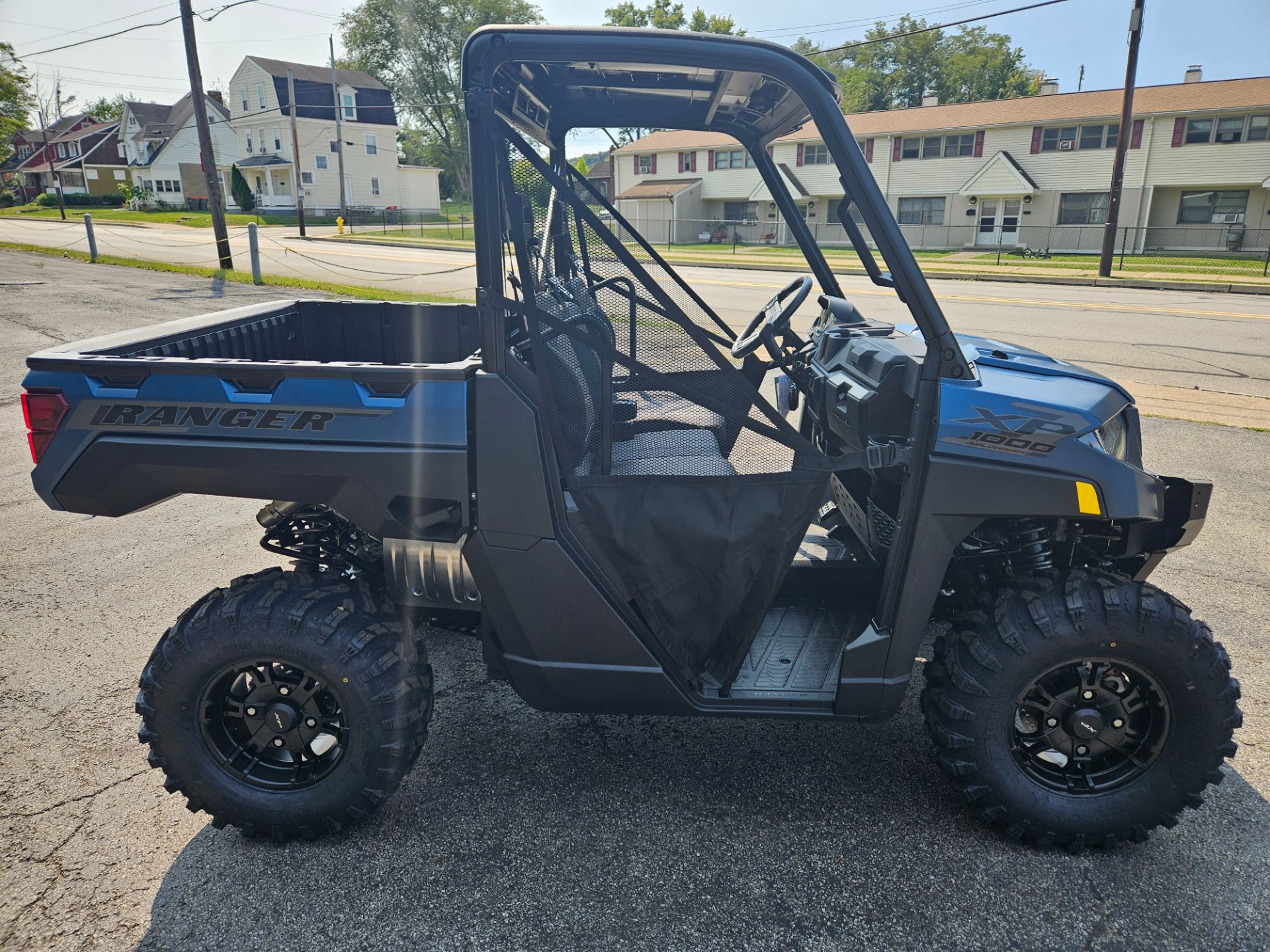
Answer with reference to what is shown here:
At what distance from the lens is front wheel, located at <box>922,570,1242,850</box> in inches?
101

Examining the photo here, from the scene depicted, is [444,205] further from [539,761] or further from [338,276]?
[539,761]

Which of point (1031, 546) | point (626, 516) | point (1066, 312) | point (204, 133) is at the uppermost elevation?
point (204, 133)

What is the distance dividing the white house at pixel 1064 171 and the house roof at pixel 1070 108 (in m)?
0.07

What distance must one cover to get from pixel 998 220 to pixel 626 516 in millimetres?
40838

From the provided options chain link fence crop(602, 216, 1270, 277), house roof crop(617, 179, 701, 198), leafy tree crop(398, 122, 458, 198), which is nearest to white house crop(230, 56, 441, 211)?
leafy tree crop(398, 122, 458, 198)

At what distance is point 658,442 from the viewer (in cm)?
262

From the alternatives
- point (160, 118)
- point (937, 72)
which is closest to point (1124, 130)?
point (937, 72)

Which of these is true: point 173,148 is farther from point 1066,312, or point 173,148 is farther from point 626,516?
point 626,516

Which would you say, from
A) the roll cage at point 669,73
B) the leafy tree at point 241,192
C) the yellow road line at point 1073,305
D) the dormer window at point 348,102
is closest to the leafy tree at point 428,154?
the dormer window at point 348,102

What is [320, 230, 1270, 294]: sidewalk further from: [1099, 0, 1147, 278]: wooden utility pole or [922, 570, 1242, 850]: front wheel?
[922, 570, 1242, 850]: front wheel

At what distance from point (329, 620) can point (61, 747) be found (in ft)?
4.65

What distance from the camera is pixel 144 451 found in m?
2.66

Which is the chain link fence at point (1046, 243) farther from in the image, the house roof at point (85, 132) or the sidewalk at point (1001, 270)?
the house roof at point (85, 132)

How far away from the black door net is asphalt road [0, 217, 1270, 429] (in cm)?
289
